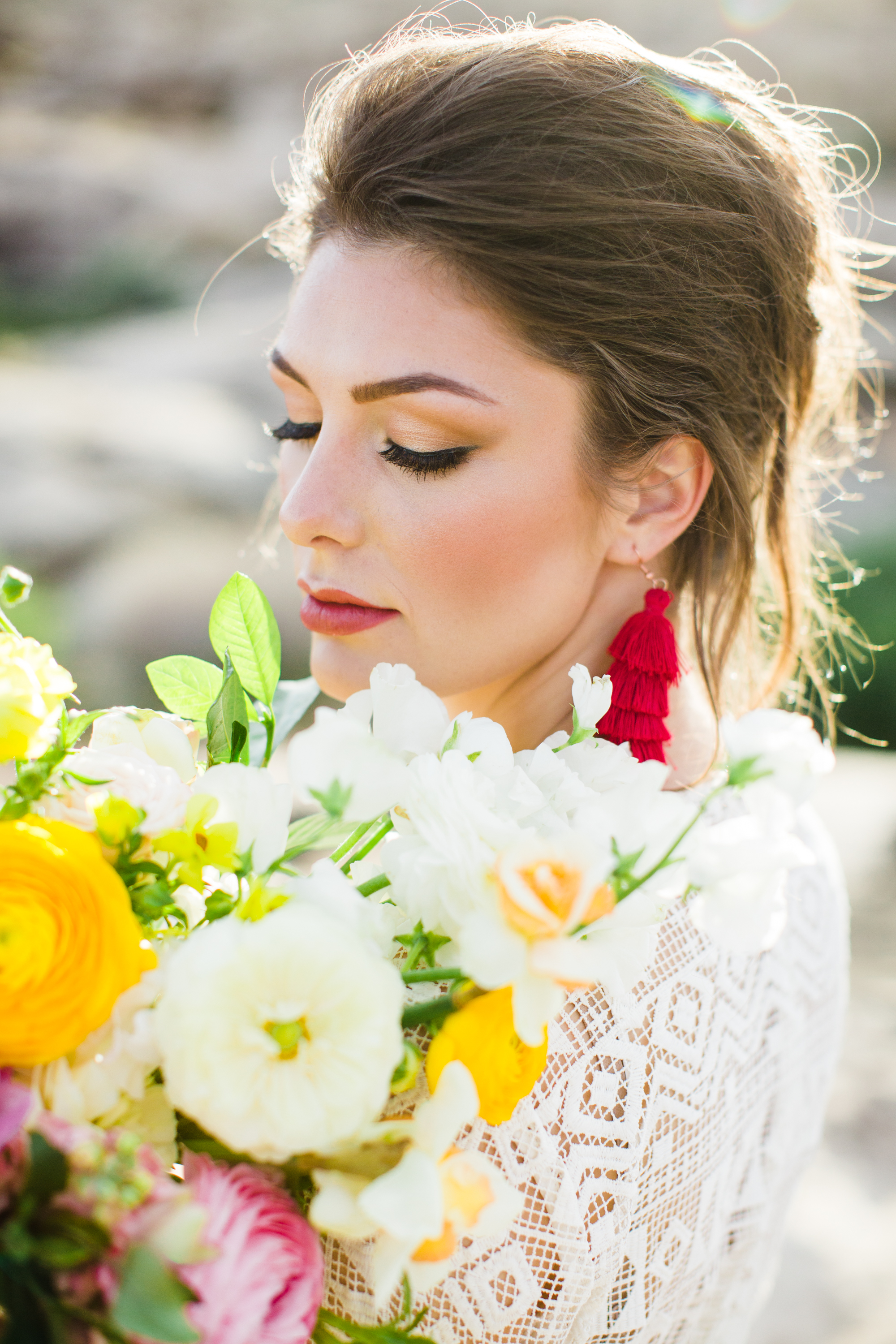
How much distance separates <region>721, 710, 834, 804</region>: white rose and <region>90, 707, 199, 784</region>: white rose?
0.36 m

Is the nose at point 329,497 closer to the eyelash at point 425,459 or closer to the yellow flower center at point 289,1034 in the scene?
the eyelash at point 425,459

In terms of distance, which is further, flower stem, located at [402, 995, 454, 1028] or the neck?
the neck

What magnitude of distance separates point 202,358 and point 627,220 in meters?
6.15

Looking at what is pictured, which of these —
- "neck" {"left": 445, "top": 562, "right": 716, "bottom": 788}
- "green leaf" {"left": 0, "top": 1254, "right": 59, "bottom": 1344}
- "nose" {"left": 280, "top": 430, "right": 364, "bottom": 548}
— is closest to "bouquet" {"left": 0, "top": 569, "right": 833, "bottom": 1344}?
"green leaf" {"left": 0, "top": 1254, "right": 59, "bottom": 1344}

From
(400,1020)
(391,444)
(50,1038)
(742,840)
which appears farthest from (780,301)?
(50,1038)

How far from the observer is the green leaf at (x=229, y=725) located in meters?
0.68

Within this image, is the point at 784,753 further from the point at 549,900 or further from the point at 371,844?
the point at 371,844

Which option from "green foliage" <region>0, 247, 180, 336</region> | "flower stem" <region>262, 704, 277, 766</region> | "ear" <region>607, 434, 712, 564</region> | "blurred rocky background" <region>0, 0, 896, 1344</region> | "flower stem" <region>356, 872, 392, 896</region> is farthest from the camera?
"green foliage" <region>0, 247, 180, 336</region>

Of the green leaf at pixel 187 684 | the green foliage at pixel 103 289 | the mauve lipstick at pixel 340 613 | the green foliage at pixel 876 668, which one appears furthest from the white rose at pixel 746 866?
the green foliage at pixel 103 289

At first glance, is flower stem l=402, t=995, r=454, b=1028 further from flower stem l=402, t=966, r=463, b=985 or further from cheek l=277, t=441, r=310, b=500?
cheek l=277, t=441, r=310, b=500

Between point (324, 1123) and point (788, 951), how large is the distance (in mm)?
780

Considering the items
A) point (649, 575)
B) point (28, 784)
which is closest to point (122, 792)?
point (28, 784)

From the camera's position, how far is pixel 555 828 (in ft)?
1.88

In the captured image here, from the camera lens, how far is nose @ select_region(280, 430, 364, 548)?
3.32 feet
